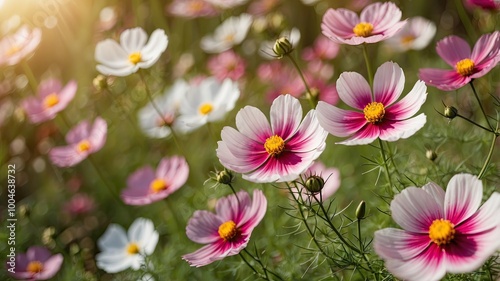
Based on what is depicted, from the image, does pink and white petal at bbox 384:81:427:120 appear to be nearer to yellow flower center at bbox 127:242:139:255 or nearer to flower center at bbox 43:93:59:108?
yellow flower center at bbox 127:242:139:255

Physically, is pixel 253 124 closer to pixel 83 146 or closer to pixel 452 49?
pixel 452 49

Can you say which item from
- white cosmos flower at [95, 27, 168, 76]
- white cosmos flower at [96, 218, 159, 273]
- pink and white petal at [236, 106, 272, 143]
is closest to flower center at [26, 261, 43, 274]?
white cosmos flower at [96, 218, 159, 273]

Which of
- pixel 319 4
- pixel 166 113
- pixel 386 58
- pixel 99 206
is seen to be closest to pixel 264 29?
pixel 166 113

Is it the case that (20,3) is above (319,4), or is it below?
above

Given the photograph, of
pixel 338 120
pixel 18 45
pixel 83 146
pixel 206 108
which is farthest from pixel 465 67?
pixel 18 45

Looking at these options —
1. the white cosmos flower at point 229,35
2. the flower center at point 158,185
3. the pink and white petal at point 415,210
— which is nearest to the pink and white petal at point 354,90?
the pink and white petal at point 415,210

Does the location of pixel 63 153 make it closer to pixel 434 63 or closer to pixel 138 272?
pixel 138 272
